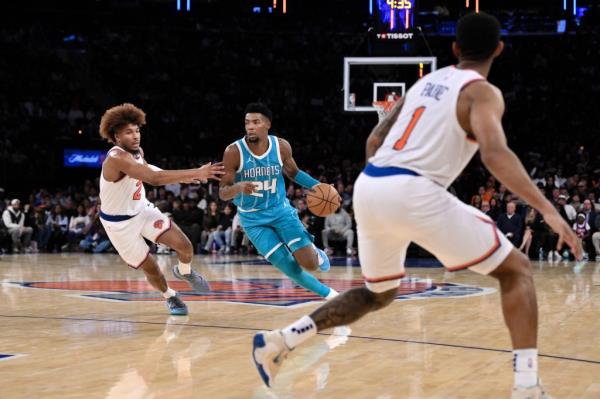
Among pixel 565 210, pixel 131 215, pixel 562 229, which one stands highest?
pixel 562 229

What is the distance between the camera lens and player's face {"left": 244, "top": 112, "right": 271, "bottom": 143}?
7.36 metres

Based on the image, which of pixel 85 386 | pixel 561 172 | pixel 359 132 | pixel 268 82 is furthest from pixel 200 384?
pixel 268 82

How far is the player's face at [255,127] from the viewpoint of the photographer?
7.36 m

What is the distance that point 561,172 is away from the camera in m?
19.3

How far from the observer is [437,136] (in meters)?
3.66

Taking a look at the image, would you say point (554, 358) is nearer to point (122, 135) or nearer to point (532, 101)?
point (122, 135)

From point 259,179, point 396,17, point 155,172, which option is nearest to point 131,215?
point 155,172

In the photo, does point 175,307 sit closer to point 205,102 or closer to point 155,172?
point 155,172

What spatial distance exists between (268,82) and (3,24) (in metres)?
8.78

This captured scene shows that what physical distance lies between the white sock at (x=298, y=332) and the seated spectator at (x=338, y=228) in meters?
12.8

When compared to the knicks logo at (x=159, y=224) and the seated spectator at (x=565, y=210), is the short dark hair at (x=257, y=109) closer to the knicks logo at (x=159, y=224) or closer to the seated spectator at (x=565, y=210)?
the knicks logo at (x=159, y=224)

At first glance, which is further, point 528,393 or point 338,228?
point 338,228

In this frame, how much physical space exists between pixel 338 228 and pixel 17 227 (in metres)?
7.15

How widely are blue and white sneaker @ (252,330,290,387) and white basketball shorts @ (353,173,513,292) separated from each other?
72 cm
